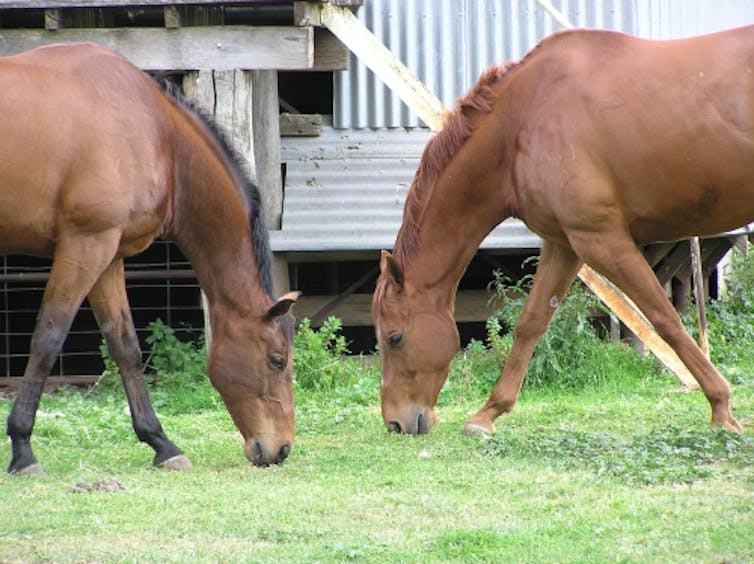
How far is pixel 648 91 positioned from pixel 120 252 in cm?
283

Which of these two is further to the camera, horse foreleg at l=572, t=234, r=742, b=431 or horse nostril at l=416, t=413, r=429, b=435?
horse nostril at l=416, t=413, r=429, b=435

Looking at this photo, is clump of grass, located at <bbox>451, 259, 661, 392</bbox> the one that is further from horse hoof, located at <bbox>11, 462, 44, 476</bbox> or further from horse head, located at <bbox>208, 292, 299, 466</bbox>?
horse hoof, located at <bbox>11, 462, 44, 476</bbox>

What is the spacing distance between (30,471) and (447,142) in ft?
9.23

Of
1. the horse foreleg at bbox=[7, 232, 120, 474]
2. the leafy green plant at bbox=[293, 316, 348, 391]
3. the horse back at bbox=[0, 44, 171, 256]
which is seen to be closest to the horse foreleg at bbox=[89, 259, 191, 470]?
the horse back at bbox=[0, 44, 171, 256]

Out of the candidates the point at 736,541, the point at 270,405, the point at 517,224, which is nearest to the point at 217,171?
the point at 270,405

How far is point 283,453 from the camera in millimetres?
6305

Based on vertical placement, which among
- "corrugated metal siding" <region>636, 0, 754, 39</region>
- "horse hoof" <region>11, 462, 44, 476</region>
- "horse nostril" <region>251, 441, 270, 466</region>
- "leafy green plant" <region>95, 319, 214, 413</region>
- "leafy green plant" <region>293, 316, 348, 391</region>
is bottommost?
"leafy green plant" <region>95, 319, 214, 413</region>

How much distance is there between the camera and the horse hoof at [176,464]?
628 centimetres

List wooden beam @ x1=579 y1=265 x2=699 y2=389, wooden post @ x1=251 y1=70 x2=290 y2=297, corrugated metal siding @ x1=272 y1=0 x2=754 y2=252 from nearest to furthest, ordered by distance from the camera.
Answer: wooden beam @ x1=579 y1=265 x2=699 y2=389 < wooden post @ x1=251 y1=70 x2=290 y2=297 < corrugated metal siding @ x1=272 y1=0 x2=754 y2=252

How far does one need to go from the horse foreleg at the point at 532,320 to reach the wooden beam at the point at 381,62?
1934 millimetres

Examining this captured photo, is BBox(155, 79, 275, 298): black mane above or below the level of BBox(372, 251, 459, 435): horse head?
above

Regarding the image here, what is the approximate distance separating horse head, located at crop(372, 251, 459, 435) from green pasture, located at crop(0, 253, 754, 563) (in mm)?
166

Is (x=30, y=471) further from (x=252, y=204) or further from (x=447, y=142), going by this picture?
(x=447, y=142)

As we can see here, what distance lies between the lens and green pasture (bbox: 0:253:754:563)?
4.41 meters
